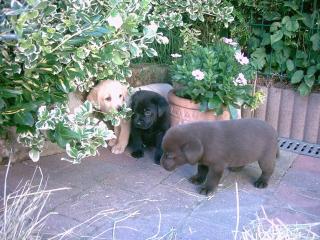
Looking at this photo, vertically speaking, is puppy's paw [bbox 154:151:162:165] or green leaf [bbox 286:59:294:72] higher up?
green leaf [bbox 286:59:294:72]

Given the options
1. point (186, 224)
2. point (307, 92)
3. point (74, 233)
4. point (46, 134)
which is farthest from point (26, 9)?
point (307, 92)

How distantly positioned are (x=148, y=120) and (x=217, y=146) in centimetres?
100

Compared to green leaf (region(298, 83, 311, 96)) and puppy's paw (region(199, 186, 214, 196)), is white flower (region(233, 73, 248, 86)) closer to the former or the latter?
green leaf (region(298, 83, 311, 96))

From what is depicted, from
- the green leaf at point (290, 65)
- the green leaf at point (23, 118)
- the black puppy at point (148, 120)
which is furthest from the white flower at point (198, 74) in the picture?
the green leaf at point (23, 118)

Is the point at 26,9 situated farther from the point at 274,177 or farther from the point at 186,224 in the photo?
the point at 274,177

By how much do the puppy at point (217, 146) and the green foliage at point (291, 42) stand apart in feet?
4.73

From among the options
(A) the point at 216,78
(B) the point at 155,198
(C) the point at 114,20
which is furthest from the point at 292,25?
(C) the point at 114,20

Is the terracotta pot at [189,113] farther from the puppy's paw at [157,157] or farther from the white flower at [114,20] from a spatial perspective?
the white flower at [114,20]

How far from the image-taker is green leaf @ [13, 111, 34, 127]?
283 centimetres

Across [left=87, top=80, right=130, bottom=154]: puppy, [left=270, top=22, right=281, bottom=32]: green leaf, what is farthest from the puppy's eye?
[left=270, top=22, right=281, bottom=32]: green leaf

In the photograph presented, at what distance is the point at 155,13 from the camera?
16.4ft

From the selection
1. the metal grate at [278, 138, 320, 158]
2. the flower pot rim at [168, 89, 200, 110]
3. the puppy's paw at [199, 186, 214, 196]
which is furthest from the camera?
the metal grate at [278, 138, 320, 158]

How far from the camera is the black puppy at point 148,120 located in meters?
4.43

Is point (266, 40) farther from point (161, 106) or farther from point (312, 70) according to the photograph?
point (161, 106)
